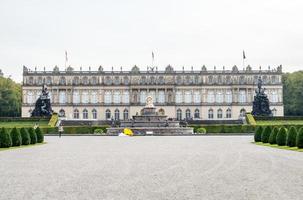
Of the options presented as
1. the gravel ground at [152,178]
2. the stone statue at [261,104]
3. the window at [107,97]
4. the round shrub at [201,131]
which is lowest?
the gravel ground at [152,178]

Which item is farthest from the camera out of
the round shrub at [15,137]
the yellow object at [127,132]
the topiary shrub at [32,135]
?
the yellow object at [127,132]

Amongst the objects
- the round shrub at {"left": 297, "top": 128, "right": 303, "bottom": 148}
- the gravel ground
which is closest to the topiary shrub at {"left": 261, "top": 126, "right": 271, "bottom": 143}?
the round shrub at {"left": 297, "top": 128, "right": 303, "bottom": 148}

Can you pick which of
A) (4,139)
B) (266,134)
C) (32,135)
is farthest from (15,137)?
(266,134)

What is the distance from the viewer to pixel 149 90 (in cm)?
10050

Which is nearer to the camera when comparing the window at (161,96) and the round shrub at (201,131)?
the round shrub at (201,131)

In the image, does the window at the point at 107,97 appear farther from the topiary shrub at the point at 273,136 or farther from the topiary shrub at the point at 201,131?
the topiary shrub at the point at 273,136

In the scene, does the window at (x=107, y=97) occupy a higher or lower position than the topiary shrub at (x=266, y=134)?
higher

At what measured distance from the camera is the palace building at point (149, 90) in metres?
99.9

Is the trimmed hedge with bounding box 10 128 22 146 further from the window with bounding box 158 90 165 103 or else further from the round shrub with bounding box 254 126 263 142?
the window with bounding box 158 90 165 103

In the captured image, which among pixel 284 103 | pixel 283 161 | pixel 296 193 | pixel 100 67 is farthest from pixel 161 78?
pixel 296 193

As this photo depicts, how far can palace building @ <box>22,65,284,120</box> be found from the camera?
328 feet

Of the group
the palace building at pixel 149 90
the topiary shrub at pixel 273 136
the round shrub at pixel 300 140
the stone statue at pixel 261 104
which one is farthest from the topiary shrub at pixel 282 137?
the palace building at pixel 149 90

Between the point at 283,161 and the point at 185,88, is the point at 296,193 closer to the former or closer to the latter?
the point at 283,161

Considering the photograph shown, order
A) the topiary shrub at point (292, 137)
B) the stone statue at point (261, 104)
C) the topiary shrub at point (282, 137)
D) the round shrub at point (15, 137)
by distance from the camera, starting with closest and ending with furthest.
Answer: the topiary shrub at point (292, 137), the topiary shrub at point (282, 137), the round shrub at point (15, 137), the stone statue at point (261, 104)
